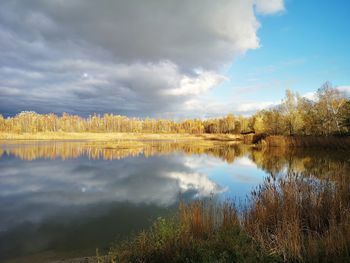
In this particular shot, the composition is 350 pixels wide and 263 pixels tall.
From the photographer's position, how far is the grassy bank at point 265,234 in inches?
190

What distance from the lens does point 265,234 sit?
19.9ft

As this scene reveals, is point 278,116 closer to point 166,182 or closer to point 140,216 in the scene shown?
point 166,182

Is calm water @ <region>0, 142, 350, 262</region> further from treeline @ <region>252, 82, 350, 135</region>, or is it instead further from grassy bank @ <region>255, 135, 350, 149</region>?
treeline @ <region>252, 82, 350, 135</region>

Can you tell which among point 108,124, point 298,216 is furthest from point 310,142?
point 108,124

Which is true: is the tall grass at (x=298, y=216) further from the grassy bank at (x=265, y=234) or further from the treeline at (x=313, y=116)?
the treeline at (x=313, y=116)

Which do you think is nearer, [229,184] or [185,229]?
[185,229]

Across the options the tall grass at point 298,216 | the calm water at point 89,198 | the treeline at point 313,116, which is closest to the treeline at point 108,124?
the treeline at point 313,116

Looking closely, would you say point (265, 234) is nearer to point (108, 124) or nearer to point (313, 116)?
point (313, 116)

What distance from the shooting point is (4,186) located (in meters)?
15.4

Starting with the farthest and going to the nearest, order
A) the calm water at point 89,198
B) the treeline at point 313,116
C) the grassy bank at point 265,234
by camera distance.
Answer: the treeline at point 313,116
the calm water at point 89,198
the grassy bank at point 265,234

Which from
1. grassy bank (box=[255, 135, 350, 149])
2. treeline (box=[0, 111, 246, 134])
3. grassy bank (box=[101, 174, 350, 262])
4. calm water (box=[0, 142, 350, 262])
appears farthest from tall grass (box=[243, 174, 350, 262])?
treeline (box=[0, 111, 246, 134])

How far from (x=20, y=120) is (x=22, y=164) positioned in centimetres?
12527

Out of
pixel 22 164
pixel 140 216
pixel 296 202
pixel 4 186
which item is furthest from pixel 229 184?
pixel 22 164

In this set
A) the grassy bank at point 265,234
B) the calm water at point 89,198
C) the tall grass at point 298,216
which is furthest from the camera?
the calm water at point 89,198
